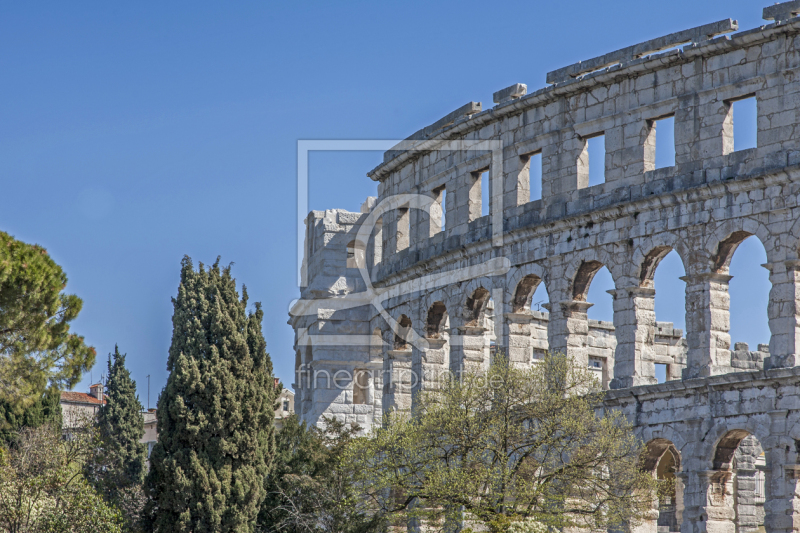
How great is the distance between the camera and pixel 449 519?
21.8 metres

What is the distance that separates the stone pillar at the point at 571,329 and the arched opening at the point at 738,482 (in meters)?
3.54

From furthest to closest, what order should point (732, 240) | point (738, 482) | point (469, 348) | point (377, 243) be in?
point (377, 243)
point (738, 482)
point (469, 348)
point (732, 240)

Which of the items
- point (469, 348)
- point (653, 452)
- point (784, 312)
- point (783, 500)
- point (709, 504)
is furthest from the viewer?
point (469, 348)

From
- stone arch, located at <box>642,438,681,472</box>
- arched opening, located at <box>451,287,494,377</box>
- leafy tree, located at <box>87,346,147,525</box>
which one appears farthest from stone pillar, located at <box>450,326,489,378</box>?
leafy tree, located at <box>87,346,147,525</box>

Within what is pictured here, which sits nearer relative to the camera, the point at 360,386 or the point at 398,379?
the point at 398,379

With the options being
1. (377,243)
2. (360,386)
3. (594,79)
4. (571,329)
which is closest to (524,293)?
(571,329)

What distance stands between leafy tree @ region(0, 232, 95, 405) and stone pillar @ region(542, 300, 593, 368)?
361 inches

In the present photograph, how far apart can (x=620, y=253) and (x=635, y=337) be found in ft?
5.47

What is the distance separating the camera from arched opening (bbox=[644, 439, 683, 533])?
2392 cm

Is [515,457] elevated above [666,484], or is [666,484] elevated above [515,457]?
[515,457]

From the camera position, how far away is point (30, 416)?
35188mm

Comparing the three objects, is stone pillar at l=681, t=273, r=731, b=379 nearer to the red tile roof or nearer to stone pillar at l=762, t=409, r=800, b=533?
stone pillar at l=762, t=409, r=800, b=533

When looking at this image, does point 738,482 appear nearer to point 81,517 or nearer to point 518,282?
point 518,282

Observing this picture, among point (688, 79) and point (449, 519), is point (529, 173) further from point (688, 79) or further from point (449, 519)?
point (449, 519)
